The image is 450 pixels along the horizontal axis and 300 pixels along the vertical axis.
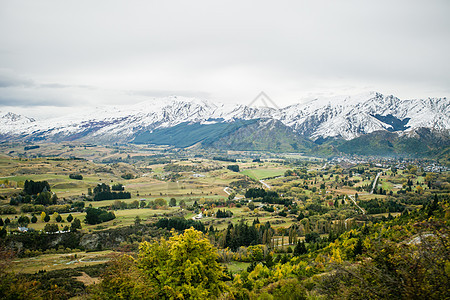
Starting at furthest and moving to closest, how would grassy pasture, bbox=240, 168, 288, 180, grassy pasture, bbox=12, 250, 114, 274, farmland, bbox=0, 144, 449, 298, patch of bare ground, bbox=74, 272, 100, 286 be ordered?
grassy pasture, bbox=240, 168, 288, 180
farmland, bbox=0, 144, 449, 298
grassy pasture, bbox=12, 250, 114, 274
patch of bare ground, bbox=74, 272, 100, 286

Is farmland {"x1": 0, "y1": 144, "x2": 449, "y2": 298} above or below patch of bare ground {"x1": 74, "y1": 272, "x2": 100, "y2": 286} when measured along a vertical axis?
below

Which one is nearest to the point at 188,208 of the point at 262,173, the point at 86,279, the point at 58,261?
the point at 58,261

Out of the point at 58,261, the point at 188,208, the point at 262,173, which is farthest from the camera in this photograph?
the point at 262,173

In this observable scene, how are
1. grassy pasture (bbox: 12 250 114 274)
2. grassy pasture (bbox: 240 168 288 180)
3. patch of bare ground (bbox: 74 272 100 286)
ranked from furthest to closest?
grassy pasture (bbox: 240 168 288 180), grassy pasture (bbox: 12 250 114 274), patch of bare ground (bbox: 74 272 100 286)

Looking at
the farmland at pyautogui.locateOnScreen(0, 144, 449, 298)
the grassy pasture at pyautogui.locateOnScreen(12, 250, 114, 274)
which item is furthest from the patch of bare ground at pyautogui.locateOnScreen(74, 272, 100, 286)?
the grassy pasture at pyautogui.locateOnScreen(12, 250, 114, 274)

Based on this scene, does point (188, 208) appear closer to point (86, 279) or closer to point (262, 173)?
point (86, 279)

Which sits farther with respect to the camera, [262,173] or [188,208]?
[262,173]

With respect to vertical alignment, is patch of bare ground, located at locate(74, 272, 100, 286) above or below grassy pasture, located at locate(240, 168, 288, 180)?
above

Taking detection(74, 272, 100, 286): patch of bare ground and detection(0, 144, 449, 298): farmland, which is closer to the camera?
detection(74, 272, 100, 286): patch of bare ground

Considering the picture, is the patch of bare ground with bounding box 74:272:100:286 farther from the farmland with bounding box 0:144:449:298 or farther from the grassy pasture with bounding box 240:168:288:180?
the grassy pasture with bounding box 240:168:288:180

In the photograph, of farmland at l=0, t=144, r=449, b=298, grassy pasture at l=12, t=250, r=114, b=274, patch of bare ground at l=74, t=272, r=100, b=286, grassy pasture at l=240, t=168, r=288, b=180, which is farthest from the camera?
grassy pasture at l=240, t=168, r=288, b=180

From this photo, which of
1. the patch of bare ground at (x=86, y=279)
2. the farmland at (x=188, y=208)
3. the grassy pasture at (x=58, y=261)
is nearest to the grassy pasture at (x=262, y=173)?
the farmland at (x=188, y=208)

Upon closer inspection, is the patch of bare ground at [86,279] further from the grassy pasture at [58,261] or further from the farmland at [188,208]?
the grassy pasture at [58,261]

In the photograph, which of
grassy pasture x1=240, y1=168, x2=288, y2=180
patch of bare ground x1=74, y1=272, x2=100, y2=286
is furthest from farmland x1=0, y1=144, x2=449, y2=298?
patch of bare ground x1=74, y1=272, x2=100, y2=286
